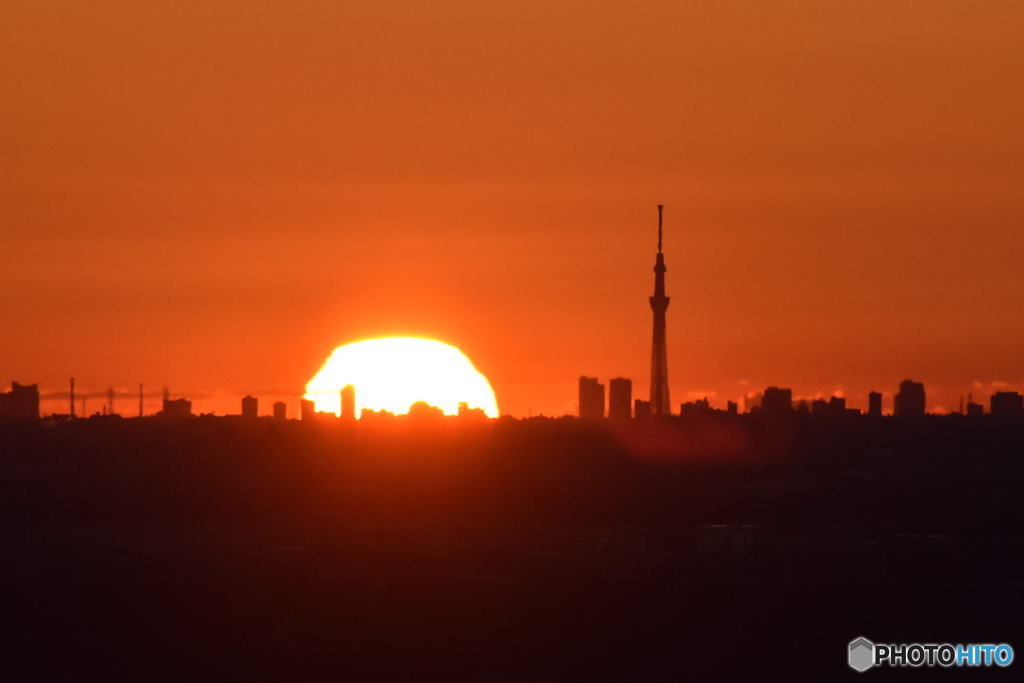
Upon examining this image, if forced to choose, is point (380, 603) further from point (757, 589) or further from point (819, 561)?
point (819, 561)

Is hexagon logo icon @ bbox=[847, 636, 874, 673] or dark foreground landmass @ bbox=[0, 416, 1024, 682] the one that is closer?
hexagon logo icon @ bbox=[847, 636, 874, 673]

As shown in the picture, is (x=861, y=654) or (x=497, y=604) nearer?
(x=861, y=654)

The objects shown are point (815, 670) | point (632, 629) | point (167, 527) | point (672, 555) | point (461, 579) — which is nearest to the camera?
point (815, 670)

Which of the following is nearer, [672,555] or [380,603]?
[380,603]

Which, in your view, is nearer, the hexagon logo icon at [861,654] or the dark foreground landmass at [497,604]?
the hexagon logo icon at [861,654]

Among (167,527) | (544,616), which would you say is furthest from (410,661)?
(167,527)

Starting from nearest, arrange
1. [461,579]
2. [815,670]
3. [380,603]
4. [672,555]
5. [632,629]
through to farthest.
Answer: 1. [815,670]
2. [632,629]
3. [380,603]
4. [461,579]
5. [672,555]

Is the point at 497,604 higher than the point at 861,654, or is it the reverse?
the point at 497,604
